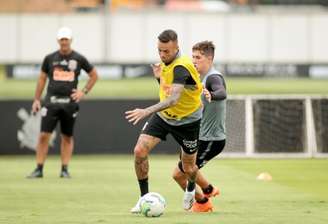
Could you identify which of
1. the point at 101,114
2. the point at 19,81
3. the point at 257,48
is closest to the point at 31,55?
the point at 19,81

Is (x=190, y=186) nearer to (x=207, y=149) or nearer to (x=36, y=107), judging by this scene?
(x=207, y=149)

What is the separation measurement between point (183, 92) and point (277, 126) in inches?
A: 440

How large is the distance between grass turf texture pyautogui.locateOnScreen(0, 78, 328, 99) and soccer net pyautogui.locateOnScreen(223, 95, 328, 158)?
10.5 m

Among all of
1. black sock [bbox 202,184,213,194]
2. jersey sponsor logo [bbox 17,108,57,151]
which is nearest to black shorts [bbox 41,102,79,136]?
jersey sponsor logo [bbox 17,108,57,151]

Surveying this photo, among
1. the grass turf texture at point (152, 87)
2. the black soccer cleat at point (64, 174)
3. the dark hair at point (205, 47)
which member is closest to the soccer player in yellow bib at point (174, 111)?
the dark hair at point (205, 47)

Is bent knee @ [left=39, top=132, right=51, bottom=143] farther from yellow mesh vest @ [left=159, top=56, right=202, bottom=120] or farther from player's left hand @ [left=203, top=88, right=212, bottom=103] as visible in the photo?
player's left hand @ [left=203, top=88, right=212, bottom=103]

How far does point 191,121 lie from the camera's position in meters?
12.9

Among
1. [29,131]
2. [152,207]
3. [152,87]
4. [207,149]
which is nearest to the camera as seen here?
[152,207]

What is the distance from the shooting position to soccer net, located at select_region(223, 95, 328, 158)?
23.5m

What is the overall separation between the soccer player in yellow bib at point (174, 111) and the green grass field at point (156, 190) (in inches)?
25.9

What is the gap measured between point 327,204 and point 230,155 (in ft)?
31.1

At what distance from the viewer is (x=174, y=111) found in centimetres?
1282

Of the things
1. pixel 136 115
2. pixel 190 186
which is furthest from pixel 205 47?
pixel 136 115

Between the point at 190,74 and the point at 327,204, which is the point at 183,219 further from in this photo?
the point at 327,204
